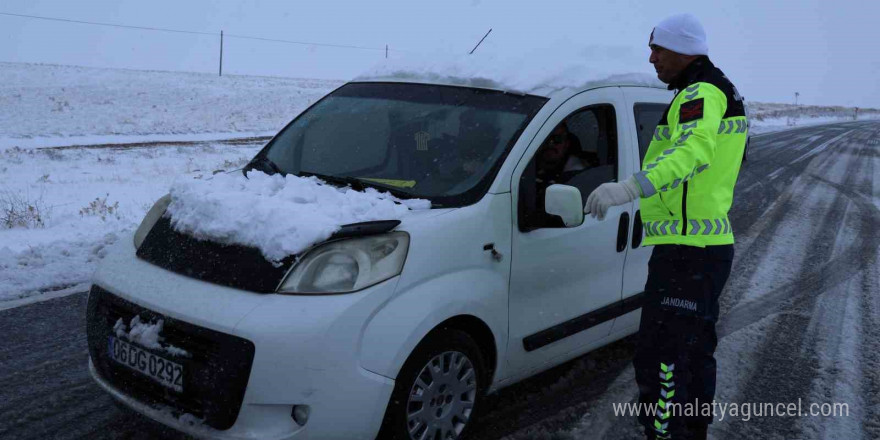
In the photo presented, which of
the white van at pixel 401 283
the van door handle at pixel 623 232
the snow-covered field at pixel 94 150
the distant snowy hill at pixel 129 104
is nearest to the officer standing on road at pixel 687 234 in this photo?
the white van at pixel 401 283

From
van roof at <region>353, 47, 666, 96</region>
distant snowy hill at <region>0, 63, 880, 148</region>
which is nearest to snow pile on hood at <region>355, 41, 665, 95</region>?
van roof at <region>353, 47, 666, 96</region>

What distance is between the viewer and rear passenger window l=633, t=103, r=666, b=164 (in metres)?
4.13

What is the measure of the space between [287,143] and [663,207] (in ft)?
6.88

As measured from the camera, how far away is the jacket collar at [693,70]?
3.00 m

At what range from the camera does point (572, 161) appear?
3721mm

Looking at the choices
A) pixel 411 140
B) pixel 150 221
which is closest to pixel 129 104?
pixel 150 221

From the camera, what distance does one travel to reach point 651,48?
316cm

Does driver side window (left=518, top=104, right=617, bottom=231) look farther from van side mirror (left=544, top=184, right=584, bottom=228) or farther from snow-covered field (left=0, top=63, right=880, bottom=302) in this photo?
snow-covered field (left=0, top=63, right=880, bottom=302)

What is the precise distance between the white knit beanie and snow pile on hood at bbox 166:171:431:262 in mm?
1246

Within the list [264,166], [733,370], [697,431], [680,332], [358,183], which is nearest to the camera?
[680,332]

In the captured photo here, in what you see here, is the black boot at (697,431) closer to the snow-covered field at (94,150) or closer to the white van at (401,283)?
A: the white van at (401,283)

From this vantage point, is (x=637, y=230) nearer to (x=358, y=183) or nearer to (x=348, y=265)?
(x=358, y=183)

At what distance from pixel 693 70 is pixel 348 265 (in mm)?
1663

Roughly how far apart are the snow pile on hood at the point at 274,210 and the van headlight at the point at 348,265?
0.07m
